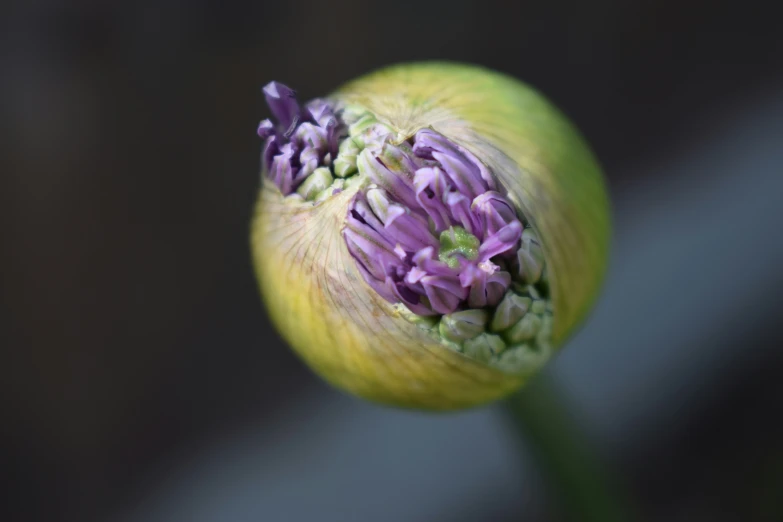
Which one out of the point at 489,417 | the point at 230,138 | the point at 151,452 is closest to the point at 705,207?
the point at 489,417

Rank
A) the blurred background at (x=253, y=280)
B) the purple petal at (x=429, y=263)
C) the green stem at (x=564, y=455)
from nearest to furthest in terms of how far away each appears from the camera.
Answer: the purple petal at (x=429, y=263) → the green stem at (x=564, y=455) → the blurred background at (x=253, y=280)

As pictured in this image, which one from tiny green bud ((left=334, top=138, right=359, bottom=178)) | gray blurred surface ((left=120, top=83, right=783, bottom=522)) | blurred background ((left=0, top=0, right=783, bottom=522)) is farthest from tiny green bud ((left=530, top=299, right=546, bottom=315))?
gray blurred surface ((left=120, top=83, right=783, bottom=522))

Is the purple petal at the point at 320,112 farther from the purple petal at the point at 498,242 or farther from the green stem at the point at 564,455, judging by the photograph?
the green stem at the point at 564,455

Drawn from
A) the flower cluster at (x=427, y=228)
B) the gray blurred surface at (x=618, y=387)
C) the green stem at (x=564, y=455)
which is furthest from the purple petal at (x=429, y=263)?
the gray blurred surface at (x=618, y=387)

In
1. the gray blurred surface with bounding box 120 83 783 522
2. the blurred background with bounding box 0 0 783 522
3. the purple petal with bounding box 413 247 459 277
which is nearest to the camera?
the purple petal with bounding box 413 247 459 277

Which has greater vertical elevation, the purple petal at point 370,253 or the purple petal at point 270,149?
the purple petal at point 270,149

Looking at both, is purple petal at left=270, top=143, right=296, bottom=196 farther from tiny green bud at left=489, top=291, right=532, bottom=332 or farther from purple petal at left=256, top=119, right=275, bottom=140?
tiny green bud at left=489, top=291, right=532, bottom=332

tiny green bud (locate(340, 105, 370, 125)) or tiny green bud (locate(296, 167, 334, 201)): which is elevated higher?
tiny green bud (locate(340, 105, 370, 125))

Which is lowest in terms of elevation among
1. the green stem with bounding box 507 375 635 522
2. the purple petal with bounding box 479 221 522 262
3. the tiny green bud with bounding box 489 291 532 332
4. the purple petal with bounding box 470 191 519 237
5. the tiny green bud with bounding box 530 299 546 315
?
the green stem with bounding box 507 375 635 522
